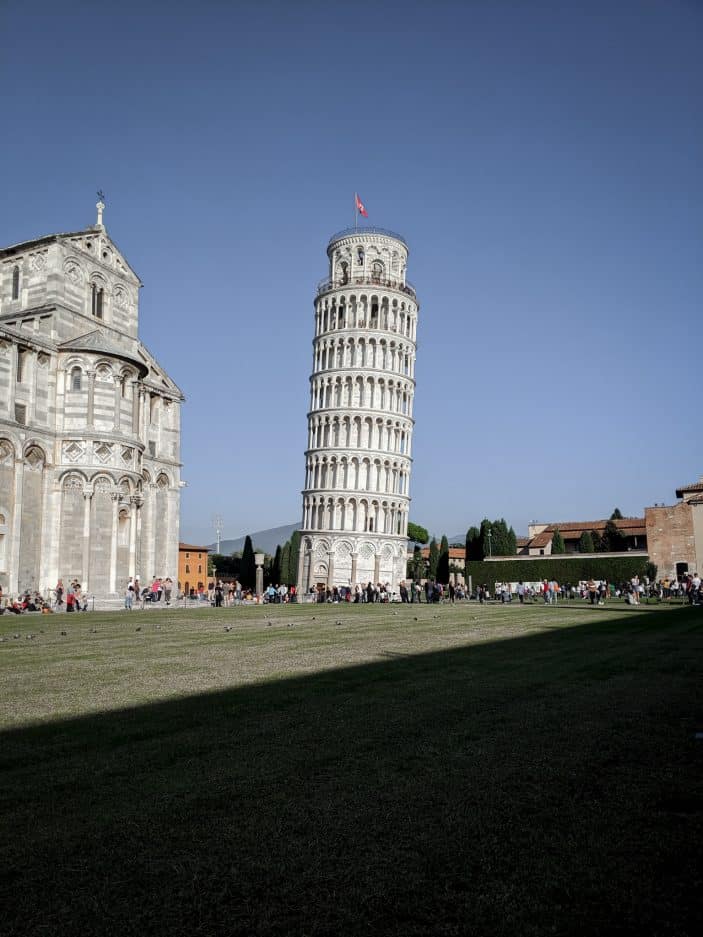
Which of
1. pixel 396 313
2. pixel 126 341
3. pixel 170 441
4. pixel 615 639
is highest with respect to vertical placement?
pixel 396 313


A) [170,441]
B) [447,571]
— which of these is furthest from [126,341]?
[447,571]

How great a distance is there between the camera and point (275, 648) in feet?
57.0

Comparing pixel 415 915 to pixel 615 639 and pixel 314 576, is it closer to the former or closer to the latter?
pixel 615 639

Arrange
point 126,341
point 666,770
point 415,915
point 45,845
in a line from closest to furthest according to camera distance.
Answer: point 415,915
point 45,845
point 666,770
point 126,341

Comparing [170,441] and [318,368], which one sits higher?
[318,368]

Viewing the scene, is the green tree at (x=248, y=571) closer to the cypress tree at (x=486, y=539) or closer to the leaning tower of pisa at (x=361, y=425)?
the leaning tower of pisa at (x=361, y=425)

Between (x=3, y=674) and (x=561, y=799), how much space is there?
9.70 metres

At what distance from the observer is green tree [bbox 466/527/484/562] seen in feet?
317

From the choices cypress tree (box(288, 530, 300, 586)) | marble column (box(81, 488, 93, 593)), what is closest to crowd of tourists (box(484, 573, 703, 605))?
marble column (box(81, 488, 93, 593))

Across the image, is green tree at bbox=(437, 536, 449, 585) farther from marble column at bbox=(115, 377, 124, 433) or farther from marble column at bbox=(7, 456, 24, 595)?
marble column at bbox=(7, 456, 24, 595)

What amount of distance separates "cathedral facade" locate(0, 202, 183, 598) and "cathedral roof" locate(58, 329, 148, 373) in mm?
70

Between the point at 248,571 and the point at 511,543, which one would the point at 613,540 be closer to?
the point at 511,543

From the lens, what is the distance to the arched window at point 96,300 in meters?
46.6

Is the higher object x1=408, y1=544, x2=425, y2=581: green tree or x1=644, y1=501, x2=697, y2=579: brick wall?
x1=644, y1=501, x2=697, y2=579: brick wall
